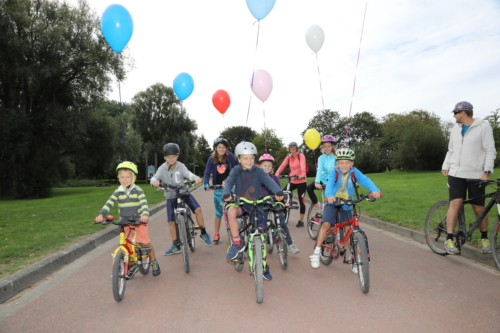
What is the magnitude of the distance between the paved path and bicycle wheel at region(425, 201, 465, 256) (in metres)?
0.38

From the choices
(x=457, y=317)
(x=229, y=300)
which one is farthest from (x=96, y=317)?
(x=457, y=317)

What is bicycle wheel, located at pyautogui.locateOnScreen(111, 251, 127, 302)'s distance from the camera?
3.80 metres

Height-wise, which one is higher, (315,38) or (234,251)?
(315,38)

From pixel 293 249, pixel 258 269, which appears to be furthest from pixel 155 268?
pixel 293 249

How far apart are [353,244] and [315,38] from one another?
7329 millimetres

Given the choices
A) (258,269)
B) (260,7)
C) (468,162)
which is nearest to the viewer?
(258,269)

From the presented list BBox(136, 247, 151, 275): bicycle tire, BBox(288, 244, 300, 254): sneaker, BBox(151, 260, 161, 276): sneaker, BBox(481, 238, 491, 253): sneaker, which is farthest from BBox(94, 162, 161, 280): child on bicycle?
BBox(481, 238, 491, 253): sneaker

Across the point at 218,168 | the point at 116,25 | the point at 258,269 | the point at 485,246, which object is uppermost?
the point at 116,25

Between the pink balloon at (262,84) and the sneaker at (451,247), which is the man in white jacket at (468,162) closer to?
the sneaker at (451,247)

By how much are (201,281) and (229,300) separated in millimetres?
803

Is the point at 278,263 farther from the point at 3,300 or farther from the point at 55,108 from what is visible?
the point at 55,108

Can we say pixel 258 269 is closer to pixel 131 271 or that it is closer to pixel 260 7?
pixel 131 271

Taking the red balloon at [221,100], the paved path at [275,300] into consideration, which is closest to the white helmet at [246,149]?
the paved path at [275,300]

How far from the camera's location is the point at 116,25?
28.3 feet
